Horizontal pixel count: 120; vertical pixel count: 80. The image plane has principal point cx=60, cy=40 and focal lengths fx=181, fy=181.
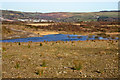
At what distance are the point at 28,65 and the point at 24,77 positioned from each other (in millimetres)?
3578

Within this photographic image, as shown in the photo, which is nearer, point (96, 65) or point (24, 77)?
point (24, 77)

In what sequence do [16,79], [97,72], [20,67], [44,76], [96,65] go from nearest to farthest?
[16,79], [44,76], [97,72], [20,67], [96,65]

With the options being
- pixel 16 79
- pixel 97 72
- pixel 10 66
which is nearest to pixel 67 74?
pixel 97 72

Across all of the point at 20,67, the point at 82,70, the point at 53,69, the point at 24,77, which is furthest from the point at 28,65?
the point at 82,70

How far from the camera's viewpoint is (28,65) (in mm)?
15945

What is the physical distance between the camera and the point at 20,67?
15.2 m

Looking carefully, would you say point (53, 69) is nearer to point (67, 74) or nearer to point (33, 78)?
point (67, 74)

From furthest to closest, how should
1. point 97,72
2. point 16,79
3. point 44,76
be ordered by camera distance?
1. point 97,72
2. point 44,76
3. point 16,79

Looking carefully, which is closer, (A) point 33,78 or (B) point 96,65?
(A) point 33,78

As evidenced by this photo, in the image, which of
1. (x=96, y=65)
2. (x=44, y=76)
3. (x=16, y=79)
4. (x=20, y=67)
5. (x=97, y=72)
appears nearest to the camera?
(x=16, y=79)

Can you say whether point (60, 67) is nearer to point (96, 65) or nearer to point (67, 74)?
point (67, 74)

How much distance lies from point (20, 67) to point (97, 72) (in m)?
6.33

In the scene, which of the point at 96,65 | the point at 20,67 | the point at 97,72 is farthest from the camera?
the point at 96,65

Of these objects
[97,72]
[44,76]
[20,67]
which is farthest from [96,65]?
[20,67]
